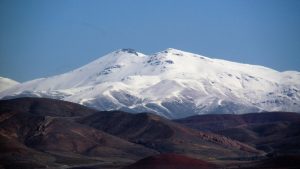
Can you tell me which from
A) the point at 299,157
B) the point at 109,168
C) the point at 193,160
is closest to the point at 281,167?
the point at 299,157

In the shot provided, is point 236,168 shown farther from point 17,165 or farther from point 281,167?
point 17,165

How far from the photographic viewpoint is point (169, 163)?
615ft

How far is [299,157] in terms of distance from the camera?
182 metres

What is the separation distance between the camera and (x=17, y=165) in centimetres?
19912

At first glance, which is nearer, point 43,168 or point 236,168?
point 236,168

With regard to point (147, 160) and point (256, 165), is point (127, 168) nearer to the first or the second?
point (147, 160)

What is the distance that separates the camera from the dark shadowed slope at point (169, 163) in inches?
7259

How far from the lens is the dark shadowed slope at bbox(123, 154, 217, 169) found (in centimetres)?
18438

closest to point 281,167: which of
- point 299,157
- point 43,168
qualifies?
point 299,157

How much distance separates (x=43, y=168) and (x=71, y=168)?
7941 mm

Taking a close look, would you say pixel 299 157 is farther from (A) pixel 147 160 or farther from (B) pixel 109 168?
(B) pixel 109 168

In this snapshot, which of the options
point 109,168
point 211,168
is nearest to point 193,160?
point 211,168

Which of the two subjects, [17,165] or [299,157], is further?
[17,165]

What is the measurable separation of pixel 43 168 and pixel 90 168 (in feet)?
44.5
